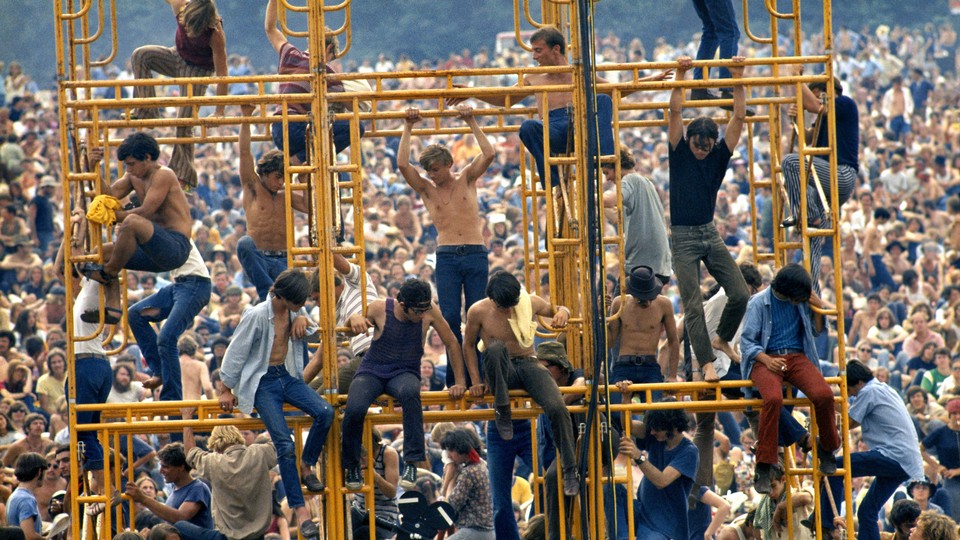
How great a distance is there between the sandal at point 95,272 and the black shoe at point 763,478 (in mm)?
5554

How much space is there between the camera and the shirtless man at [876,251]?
26219 millimetres

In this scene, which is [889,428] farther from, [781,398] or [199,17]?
[199,17]

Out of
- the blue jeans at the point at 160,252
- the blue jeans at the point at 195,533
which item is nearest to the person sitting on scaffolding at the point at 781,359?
the blue jeans at the point at 195,533

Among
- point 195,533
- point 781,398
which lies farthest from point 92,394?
point 781,398

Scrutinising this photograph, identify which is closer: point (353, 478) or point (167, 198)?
point (353, 478)

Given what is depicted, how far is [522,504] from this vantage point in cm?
1811

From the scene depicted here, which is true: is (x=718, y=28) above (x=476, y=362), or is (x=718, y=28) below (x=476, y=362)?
above

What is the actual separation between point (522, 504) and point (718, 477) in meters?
2.16

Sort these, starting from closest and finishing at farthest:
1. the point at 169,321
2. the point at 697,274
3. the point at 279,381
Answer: the point at 279,381
the point at 697,274
the point at 169,321

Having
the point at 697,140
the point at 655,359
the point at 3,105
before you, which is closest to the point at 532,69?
the point at 697,140

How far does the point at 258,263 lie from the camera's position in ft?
51.2

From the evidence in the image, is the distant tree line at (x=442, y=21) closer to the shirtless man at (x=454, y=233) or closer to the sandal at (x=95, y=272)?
the shirtless man at (x=454, y=233)

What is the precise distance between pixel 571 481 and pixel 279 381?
247 centimetres

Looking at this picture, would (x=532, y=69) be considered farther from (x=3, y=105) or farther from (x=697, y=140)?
(x=3, y=105)
